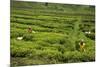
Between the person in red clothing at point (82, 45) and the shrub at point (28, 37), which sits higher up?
the shrub at point (28, 37)

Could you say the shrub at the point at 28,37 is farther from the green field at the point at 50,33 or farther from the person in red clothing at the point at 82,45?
the person in red clothing at the point at 82,45

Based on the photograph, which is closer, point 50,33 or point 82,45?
point 50,33

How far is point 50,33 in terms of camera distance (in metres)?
2.23

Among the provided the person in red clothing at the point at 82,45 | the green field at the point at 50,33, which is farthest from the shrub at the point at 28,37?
the person in red clothing at the point at 82,45

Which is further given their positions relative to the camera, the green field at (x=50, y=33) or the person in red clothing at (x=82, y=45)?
the person in red clothing at (x=82, y=45)

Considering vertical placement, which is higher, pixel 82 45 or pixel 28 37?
pixel 28 37

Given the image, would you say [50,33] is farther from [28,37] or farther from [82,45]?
[82,45]

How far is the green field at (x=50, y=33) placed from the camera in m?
2.09

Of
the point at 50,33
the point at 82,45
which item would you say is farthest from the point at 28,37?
the point at 82,45
